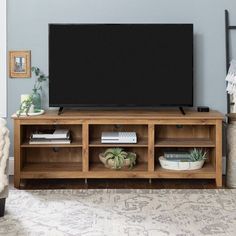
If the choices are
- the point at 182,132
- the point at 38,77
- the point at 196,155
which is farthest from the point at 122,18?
the point at 196,155

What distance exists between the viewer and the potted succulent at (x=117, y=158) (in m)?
4.11

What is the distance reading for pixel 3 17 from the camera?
4449mm

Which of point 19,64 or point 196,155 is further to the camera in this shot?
point 19,64

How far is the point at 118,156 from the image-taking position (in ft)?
13.5

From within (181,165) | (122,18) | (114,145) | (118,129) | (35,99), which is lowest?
(181,165)

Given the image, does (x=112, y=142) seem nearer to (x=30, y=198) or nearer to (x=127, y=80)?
(x=127, y=80)

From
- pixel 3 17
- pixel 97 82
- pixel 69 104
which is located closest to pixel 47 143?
pixel 69 104

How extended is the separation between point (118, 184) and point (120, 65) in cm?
107

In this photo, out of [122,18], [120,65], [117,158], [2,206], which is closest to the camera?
[2,206]

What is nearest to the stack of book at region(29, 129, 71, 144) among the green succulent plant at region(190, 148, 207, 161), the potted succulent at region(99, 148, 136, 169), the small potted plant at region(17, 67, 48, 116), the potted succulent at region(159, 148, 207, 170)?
the small potted plant at region(17, 67, 48, 116)

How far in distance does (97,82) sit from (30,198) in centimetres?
121

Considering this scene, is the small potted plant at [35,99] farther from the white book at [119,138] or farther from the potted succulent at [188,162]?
the potted succulent at [188,162]

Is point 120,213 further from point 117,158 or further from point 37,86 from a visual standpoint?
point 37,86

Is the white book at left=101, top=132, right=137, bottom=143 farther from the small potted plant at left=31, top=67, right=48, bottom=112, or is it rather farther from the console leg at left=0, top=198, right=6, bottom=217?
the console leg at left=0, top=198, right=6, bottom=217
